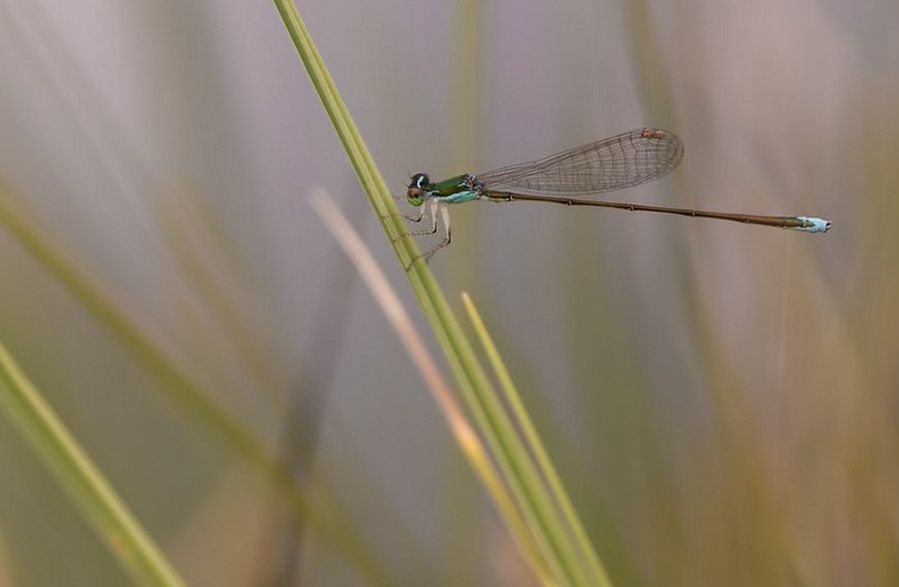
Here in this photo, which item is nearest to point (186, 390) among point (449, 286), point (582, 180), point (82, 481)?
point (449, 286)

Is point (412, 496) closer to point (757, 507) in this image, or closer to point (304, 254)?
point (304, 254)

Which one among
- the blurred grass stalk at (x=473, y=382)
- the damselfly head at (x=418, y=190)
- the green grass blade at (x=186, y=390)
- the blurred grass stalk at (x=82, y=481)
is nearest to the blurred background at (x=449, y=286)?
the green grass blade at (x=186, y=390)

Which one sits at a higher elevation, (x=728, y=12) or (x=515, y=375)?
(x=728, y=12)

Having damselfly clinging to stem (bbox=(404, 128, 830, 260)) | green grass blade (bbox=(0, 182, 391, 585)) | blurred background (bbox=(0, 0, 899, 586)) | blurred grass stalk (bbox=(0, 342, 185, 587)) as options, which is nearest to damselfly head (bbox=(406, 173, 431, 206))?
damselfly clinging to stem (bbox=(404, 128, 830, 260))

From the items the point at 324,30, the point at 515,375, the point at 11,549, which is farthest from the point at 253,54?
the point at 11,549

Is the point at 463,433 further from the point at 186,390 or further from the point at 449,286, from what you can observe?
the point at 449,286
